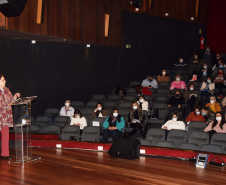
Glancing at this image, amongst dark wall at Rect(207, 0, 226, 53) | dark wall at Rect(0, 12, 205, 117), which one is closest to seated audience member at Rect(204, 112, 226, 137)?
dark wall at Rect(0, 12, 205, 117)

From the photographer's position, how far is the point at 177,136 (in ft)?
23.3

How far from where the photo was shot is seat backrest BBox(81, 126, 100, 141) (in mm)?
7578

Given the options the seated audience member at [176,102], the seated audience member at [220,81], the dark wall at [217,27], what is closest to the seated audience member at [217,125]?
the seated audience member at [176,102]

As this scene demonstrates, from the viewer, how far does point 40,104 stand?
10594mm

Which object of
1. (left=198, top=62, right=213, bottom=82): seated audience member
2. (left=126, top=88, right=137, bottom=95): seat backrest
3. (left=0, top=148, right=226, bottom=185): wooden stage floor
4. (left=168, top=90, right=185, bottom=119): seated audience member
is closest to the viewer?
(left=0, top=148, right=226, bottom=185): wooden stage floor

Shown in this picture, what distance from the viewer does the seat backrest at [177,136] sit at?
7016 mm

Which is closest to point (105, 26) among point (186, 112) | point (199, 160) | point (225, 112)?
point (186, 112)

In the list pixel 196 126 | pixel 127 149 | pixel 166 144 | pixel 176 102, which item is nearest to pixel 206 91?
pixel 176 102

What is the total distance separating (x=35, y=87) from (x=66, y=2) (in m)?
2.43

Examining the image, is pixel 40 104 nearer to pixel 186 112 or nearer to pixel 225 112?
pixel 186 112

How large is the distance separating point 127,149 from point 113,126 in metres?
2.62

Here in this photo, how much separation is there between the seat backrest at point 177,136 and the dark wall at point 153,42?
19.0 ft

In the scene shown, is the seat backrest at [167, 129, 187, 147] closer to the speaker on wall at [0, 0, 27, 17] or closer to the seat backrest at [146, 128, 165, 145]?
the seat backrest at [146, 128, 165, 145]

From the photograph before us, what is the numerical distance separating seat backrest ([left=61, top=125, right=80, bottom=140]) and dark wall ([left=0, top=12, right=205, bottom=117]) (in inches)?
101
